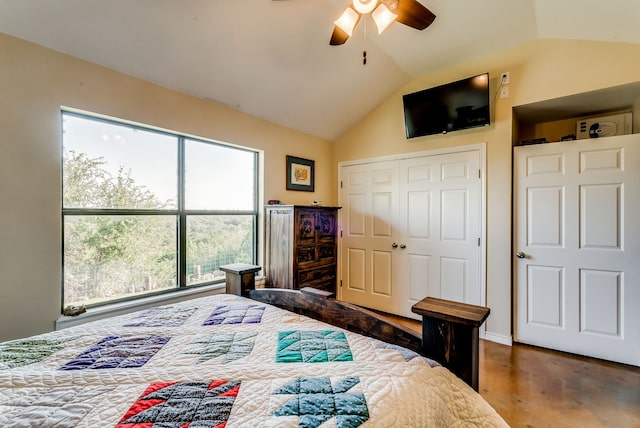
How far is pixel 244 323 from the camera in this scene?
1378 mm

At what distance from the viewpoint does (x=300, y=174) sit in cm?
A: 360

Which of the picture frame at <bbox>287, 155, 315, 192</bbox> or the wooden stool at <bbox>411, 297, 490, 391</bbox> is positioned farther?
the picture frame at <bbox>287, 155, 315, 192</bbox>

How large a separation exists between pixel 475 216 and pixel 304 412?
283 cm

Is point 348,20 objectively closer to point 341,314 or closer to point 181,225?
point 341,314

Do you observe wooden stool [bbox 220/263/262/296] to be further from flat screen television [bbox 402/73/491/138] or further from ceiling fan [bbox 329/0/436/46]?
flat screen television [bbox 402/73/491/138]

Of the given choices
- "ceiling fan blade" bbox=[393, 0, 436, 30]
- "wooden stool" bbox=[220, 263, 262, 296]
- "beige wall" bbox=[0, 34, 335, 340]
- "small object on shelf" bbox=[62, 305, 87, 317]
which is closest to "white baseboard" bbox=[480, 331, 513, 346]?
"wooden stool" bbox=[220, 263, 262, 296]

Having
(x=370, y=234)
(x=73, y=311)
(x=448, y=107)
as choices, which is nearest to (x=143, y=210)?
(x=73, y=311)

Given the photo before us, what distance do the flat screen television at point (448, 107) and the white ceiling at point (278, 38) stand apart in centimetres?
35

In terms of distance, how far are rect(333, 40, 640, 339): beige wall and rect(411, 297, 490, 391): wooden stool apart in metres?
2.08

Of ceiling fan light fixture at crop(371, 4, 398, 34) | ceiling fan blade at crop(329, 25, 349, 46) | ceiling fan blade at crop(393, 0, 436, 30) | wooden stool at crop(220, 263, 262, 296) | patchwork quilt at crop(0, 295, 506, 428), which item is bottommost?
patchwork quilt at crop(0, 295, 506, 428)

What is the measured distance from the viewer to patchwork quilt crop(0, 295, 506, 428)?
0.74m

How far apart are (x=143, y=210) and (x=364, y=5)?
7.20 ft

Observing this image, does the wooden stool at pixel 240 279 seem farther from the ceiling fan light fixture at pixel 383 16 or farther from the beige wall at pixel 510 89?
the beige wall at pixel 510 89

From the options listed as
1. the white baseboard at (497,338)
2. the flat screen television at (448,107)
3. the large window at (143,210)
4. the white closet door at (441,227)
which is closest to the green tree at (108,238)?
the large window at (143,210)
